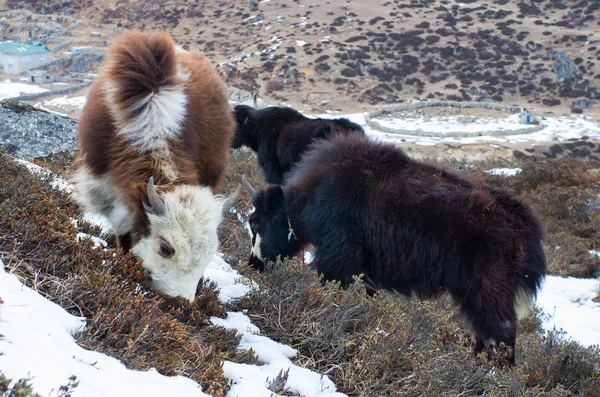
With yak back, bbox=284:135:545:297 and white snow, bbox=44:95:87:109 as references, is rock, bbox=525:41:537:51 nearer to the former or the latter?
white snow, bbox=44:95:87:109

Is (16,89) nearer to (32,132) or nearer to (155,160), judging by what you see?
(32,132)

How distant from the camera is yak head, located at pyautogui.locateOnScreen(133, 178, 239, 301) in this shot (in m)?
3.29

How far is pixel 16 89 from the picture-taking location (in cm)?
4094

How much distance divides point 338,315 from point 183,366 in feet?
4.24

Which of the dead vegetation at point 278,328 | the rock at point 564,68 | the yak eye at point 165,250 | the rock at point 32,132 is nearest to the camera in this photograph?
the dead vegetation at point 278,328

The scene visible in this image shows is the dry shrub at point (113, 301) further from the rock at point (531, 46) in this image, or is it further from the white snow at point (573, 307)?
the rock at point (531, 46)

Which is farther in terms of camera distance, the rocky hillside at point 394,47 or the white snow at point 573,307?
the rocky hillside at point 394,47

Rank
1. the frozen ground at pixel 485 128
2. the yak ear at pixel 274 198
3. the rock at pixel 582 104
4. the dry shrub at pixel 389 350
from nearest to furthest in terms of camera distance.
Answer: the dry shrub at pixel 389 350
the yak ear at pixel 274 198
the frozen ground at pixel 485 128
the rock at pixel 582 104

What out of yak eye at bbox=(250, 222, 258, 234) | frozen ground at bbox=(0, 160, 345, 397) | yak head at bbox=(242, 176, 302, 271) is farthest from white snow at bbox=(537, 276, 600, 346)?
frozen ground at bbox=(0, 160, 345, 397)

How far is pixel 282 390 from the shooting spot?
2.77m

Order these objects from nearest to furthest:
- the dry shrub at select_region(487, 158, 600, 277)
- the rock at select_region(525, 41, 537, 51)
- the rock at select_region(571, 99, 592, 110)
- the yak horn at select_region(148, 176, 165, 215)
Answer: the yak horn at select_region(148, 176, 165, 215), the dry shrub at select_region(487, 158, 600, 277), the rock at select_region(571, 99, 592, 110), the rock at select_region(525, 41, 537, 51)

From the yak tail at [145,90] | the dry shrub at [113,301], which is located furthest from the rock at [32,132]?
the dry shrub at [113,301]

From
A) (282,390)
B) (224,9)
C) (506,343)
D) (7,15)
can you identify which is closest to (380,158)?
(506,343)

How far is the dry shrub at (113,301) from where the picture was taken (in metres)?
2.56
